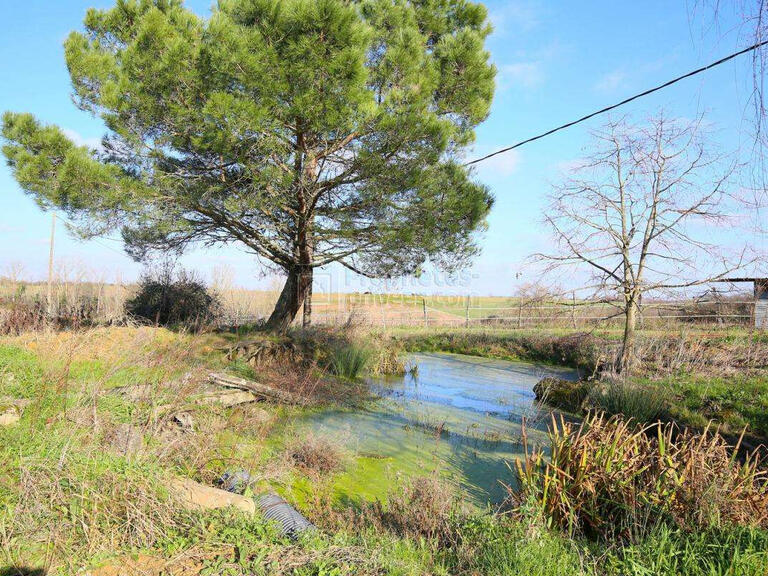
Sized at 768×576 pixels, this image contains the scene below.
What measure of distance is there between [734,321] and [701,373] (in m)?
11.7

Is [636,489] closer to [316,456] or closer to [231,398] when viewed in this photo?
[316,456]

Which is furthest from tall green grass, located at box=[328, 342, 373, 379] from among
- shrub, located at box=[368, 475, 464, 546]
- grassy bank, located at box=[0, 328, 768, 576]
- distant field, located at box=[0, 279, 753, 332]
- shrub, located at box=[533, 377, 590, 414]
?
shrub, located at box=[368, 475, 464, 546]

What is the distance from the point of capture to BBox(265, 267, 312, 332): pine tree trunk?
1240cm

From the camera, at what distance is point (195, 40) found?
9.48m

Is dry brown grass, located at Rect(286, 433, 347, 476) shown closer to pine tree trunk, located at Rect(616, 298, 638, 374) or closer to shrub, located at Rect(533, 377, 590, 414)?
shrub, located at Rect(533, 377, 590, 414)

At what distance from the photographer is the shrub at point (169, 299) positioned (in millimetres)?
13937

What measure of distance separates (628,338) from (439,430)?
16.7 feet

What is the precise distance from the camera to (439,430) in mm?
5684

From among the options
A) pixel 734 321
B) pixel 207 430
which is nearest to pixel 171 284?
pixel 207 430

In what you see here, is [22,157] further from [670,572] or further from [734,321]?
[734,321]

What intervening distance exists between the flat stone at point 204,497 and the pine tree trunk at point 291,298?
8.61 meters

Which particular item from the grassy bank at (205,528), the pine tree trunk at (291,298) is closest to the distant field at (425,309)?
the pine tree trunk at (291,298)

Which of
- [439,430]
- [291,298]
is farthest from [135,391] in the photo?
[291,298]

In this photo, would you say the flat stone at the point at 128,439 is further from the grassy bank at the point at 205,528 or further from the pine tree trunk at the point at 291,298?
the pine tree trunk at the point at 291,298
